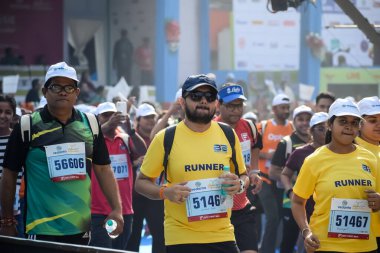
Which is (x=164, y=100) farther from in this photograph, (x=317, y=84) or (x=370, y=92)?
(x=370, y=92)

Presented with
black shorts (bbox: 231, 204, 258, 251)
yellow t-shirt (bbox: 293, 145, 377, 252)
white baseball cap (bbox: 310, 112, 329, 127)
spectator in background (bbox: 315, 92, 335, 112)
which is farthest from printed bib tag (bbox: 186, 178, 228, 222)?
spectator in background (bbox: 315, 92, 335, 112)

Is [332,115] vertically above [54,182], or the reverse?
[332,115]

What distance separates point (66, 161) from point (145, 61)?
66.4 feet

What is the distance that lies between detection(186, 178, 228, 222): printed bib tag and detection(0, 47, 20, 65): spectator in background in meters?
17.7

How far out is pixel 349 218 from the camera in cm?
636

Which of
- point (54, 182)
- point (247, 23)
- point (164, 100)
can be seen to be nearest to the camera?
point (54, 182)

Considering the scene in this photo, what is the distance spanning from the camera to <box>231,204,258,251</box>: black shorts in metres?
8.30

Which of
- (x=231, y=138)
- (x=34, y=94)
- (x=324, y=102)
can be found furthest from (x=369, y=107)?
(x=34, y=94)

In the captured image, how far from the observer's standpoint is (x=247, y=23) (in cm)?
3188

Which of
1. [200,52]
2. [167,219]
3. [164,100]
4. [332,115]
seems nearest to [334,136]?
[332,115]

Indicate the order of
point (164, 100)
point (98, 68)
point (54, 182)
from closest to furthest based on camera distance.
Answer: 1. point (54, 182)
2. point (164, 100)
3. point (98, 68)

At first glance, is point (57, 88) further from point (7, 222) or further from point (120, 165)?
point (120, 165)

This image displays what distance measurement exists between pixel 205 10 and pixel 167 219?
21.2 metres

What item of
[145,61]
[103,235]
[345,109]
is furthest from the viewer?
[145,61]
